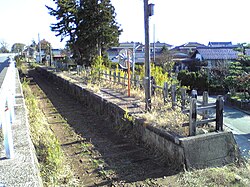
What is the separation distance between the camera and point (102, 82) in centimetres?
1241

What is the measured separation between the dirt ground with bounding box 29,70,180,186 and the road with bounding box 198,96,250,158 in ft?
13.3

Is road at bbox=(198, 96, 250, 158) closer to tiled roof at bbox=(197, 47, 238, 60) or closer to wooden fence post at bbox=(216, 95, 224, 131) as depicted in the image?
wooden fence post at bbox=(216, 95, 224, 131)

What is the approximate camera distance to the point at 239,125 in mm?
11547

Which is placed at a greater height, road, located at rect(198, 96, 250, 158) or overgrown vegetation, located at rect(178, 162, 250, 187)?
overgrown vegetation, located at rect(178, 162, 250, 187)

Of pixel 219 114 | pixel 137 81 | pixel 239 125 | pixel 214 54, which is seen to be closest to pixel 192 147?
pixel 219 114

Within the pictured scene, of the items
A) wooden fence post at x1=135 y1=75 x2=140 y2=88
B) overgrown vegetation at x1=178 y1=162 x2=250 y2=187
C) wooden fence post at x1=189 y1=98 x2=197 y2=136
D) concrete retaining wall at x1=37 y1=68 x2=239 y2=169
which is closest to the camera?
overgrown vegetation at x1=178 y1=162 x2=250 y2=187

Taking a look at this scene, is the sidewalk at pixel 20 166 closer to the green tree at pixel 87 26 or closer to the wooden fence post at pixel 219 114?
the wooden fence post at pixel 219 114

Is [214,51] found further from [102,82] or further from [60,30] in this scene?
[102,82]

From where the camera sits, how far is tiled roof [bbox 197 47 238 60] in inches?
1238

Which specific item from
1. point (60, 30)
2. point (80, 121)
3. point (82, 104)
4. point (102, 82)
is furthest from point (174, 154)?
point (60, 30)

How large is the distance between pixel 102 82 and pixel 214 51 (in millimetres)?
25280

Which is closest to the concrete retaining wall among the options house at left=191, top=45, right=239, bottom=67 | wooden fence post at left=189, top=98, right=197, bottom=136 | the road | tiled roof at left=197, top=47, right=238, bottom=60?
wooden fence post at left=189, top=98, right=197, bottom=136

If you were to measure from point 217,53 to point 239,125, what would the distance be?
23.0m

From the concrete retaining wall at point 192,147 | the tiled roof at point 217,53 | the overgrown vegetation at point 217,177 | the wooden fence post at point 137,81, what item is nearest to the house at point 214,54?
the tiled roof at point 217,53
